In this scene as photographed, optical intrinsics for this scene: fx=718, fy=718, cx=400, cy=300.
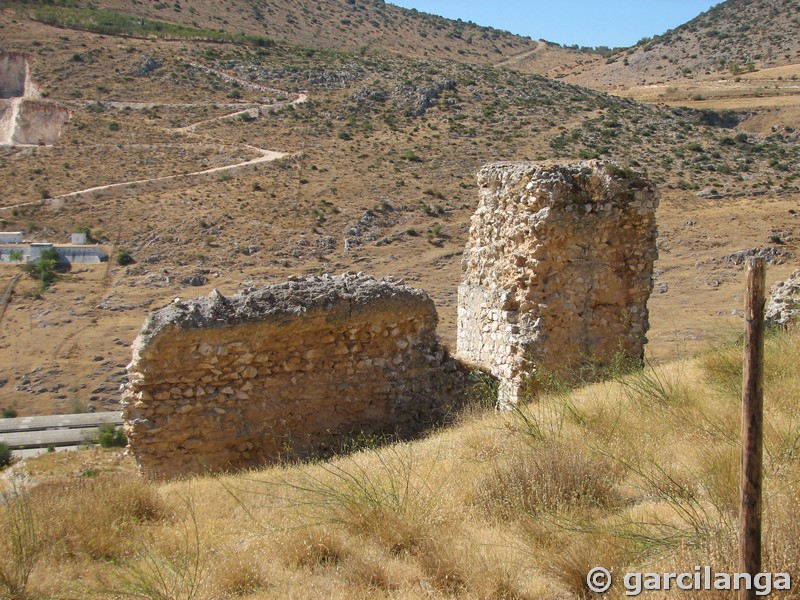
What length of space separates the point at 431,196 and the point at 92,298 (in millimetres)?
15046

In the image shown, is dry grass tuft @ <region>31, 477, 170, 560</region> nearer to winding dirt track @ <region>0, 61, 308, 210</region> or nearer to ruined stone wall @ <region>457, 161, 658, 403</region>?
ruined stone wall @ <region>457, 161, 658, 403</region>

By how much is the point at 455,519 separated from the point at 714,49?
69.9 m

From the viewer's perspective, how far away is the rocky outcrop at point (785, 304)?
27.3 ft

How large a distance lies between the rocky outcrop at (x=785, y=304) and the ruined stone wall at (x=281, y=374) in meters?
3.93

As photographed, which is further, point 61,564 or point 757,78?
point 757,78

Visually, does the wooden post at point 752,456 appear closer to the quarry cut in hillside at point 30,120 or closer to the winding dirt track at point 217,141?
the winding dirt track at point 217,141

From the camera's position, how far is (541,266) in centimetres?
718

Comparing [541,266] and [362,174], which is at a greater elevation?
[362,174]

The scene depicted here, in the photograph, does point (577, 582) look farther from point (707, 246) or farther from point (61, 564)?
point (707, 246)

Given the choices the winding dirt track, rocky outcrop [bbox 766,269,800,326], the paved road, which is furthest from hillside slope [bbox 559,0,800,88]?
the paved road

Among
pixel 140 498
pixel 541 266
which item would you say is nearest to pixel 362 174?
pixel 541 266

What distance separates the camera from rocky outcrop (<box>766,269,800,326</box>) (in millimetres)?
8320

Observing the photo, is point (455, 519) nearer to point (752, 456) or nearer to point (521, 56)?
point (752, 456)

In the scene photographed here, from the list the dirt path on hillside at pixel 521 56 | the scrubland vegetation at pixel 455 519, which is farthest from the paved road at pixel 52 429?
the dirt path on hillside at pixel 521 56
